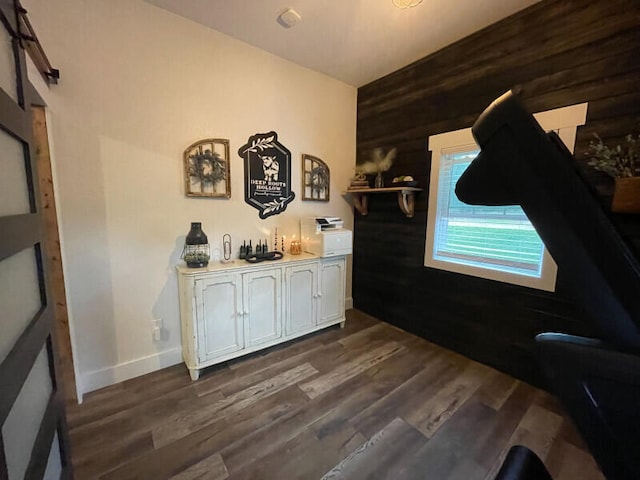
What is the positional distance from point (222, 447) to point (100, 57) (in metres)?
2.62

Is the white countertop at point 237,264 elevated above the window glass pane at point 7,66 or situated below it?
below

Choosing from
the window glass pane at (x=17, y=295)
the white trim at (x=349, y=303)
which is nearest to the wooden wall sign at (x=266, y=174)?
the white trim at (x=349, y=303)

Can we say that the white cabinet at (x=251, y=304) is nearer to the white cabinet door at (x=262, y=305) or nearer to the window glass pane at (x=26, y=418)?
the white cabinet door at (x=262, y=305)

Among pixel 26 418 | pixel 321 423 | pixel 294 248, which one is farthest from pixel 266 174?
pixel 26 418

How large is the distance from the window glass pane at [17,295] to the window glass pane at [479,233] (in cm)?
243

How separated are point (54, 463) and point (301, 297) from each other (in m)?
1.85

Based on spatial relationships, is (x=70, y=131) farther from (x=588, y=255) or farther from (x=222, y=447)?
(x=588, y=255)

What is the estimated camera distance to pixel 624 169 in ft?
5.03

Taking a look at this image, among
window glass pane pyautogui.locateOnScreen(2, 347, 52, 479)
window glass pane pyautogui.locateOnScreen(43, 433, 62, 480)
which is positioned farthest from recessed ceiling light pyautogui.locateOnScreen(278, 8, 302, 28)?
window glass pane pyautogui.locateOnScreen(43, 433, 62, 480)

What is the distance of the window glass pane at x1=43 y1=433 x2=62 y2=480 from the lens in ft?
3.10

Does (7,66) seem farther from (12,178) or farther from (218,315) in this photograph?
(218,315)

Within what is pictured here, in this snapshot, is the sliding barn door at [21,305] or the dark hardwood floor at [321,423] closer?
the sliding barn door at [21,305]

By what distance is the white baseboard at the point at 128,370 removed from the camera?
1.95m

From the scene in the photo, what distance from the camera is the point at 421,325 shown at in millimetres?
2775
